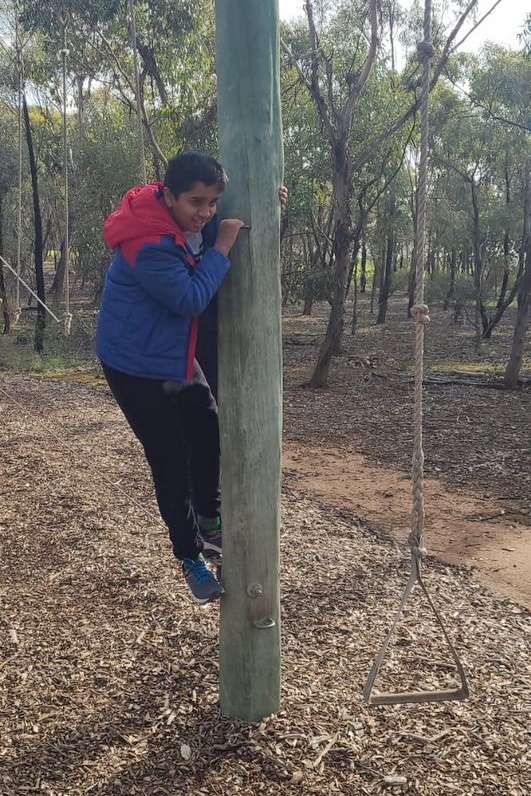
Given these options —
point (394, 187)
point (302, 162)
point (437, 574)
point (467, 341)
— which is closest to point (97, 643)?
point (437, 574)

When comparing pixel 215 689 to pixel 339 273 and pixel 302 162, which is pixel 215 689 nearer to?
pixel 339 273

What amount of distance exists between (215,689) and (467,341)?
49.3 feet

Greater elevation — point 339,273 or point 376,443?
point 339,273

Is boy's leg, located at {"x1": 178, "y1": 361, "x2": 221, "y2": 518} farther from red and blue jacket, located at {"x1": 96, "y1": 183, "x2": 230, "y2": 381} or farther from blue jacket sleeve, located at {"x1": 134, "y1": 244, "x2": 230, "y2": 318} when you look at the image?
blue jacket sleeve, located at {"x1": 134, "y1": 244, "x2": 230, "y2": 318}

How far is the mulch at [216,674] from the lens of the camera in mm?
2369

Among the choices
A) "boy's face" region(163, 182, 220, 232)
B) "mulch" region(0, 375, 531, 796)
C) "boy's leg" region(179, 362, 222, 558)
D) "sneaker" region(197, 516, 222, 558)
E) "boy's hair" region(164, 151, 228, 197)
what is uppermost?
"boy's hair" region(164, 151, 228, 197)

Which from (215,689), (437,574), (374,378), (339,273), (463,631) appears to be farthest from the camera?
(374,378)

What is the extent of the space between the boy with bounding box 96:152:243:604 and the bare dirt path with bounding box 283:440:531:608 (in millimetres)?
2366

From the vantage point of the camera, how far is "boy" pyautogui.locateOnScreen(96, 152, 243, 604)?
80.5 inches

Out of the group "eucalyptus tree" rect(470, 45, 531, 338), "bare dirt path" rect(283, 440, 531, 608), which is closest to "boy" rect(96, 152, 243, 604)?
"bare dirt path" rect(283, 440, 531, 608)

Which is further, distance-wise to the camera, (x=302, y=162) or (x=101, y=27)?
(x=302, y=162)

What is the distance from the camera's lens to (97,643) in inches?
126

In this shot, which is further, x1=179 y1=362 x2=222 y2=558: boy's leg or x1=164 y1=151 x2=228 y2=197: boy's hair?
x1=179 y1=362 x2=222 y2=558: boy's leg

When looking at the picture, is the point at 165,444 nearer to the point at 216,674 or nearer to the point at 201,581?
the point at 201,581
